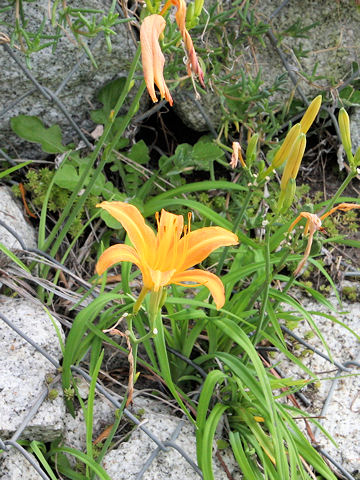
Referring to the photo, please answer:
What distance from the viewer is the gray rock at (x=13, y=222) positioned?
1.93 metres

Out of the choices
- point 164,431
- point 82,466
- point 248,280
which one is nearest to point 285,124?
point 248,280

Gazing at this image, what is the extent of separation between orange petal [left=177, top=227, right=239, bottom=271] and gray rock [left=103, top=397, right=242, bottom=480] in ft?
1.88

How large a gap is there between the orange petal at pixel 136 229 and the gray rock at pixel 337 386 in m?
0.95

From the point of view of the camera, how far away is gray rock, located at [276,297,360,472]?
1.95 metres

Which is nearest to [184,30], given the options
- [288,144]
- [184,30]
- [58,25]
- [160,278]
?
[184,30]

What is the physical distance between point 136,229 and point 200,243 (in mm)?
145

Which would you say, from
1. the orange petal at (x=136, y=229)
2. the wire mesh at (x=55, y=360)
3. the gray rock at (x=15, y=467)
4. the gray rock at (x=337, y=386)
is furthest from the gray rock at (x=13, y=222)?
the gray rock at (x=337, y=386)

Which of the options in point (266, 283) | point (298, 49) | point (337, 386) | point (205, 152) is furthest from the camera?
point (298, 49)

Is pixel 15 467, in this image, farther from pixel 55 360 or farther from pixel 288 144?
pixel 288 144

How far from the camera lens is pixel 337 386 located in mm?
2125

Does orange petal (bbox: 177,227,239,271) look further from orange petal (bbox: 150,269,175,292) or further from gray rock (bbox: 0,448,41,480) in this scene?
gray rock (bbox: 0,448,41,480)

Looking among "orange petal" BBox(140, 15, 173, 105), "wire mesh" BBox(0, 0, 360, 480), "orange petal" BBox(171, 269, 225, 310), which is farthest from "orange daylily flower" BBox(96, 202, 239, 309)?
"wire mesh" BBox(0, 0, 360, 480)

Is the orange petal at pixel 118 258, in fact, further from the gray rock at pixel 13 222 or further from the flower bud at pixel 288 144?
the gray rock at pixel 13 222

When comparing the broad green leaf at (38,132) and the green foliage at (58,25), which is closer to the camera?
the green foliage at (58,25)
